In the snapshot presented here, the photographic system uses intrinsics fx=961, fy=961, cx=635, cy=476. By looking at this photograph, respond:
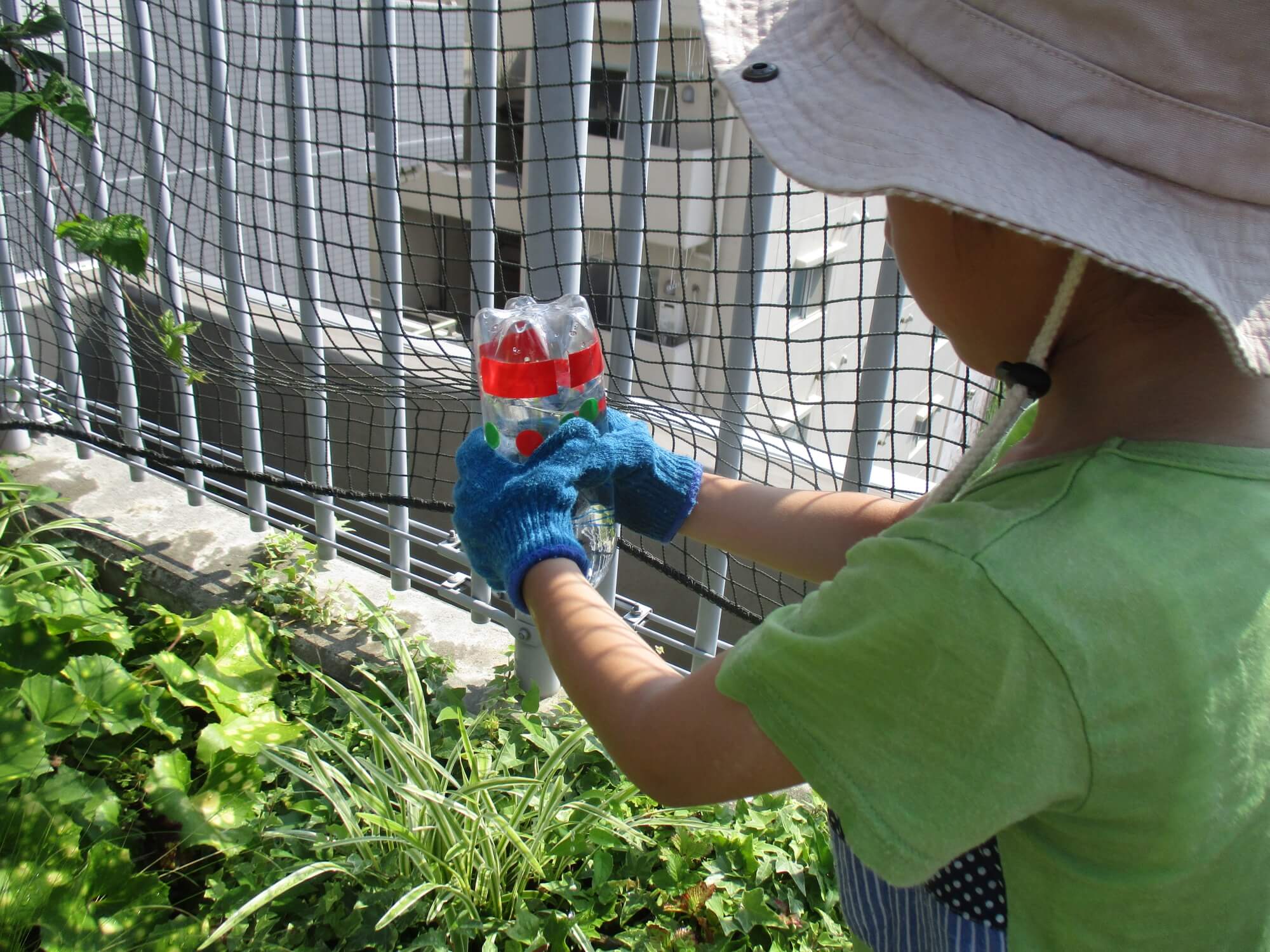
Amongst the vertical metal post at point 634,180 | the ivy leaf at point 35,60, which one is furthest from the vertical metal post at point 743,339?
the ivy leaf at point 35,60

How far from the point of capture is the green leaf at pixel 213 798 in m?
1.71

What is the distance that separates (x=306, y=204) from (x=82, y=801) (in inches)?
47.6

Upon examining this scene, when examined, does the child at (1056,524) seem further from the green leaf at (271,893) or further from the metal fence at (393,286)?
the green leaf at (271,893)

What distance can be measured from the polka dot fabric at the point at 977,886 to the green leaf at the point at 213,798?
1309 millimetres

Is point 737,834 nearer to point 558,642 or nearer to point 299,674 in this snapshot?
point 558,642

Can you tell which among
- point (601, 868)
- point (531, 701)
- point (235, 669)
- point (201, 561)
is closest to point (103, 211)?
point (201, 561)

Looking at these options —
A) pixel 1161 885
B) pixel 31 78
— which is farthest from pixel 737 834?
pixel 31 78

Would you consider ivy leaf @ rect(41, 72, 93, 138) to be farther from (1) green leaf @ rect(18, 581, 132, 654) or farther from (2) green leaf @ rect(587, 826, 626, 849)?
(2) green leaf @ rect(587, 826, 626, 849)

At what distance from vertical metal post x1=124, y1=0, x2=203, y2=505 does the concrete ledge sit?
266 millimetres

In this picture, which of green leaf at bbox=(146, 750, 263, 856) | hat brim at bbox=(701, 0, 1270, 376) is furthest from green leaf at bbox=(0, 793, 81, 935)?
hat brim at bbox=(701, 0, 1270, 376)

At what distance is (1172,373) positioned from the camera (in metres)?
0.74

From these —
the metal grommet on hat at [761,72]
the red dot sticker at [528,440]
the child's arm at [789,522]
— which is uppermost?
the metal grommet on hat at [761,72]

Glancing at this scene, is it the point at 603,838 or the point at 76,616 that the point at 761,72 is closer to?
the point at 603,838

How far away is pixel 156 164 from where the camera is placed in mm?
2188
